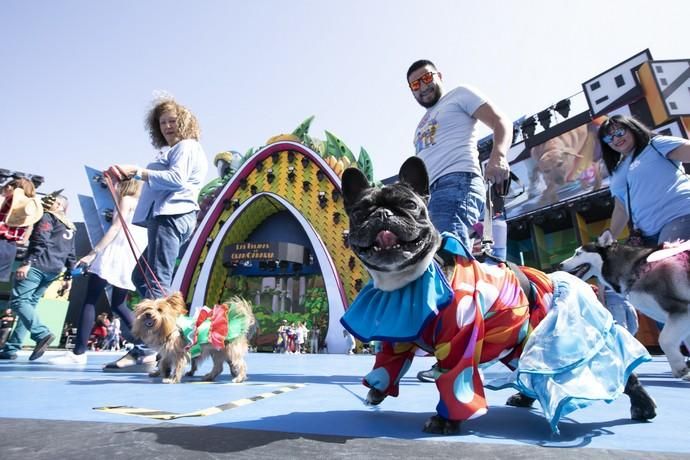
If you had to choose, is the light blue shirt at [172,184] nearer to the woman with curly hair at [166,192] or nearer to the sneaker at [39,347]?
the woman with curly hair at [166,192]

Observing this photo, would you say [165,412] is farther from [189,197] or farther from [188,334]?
[189,197]

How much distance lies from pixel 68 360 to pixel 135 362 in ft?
4.87

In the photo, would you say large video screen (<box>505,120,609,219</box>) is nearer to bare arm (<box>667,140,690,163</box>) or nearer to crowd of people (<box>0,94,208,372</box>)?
bare arm (<box>667,140,690,163</box>)

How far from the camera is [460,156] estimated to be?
290 centimetres

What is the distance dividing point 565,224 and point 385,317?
21.6m

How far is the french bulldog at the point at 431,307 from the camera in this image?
4.97 feet

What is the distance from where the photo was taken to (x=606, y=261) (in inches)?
130

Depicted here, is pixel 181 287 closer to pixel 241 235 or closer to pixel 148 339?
pixel 241 235

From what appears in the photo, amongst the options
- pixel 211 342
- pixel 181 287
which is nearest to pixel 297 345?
pixel 181 287

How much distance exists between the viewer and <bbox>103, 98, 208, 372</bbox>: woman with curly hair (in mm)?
3738

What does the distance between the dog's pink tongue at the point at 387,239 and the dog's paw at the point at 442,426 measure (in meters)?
0.65

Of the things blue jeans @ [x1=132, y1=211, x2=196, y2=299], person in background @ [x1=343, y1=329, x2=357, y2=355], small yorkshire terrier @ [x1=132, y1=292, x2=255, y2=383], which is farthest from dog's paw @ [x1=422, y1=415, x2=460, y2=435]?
person in background @ [x1=343, y1=329, x2=357, y2=355]

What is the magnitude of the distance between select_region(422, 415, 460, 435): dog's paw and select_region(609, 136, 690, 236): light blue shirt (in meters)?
2.78

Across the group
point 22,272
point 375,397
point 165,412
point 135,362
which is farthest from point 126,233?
point 375,397
